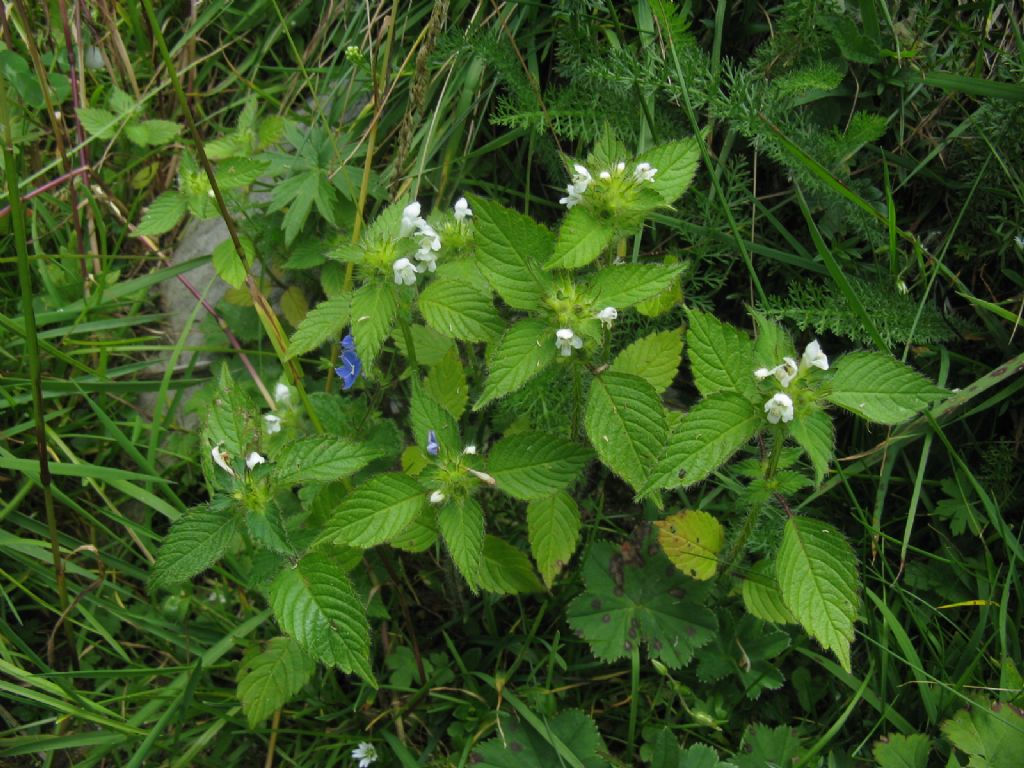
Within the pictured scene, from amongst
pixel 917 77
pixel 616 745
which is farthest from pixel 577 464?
pixel 917 77

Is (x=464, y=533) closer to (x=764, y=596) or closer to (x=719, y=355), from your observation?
(x=719, y=355)

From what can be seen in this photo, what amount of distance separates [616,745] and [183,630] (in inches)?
46.9

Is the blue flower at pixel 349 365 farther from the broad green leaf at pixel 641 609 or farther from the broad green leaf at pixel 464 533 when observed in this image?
the broad green leaf at pixel 641 609

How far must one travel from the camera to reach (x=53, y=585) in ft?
7.03

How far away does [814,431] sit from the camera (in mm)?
1438

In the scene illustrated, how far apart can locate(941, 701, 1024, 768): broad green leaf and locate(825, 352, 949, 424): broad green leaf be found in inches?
30.8

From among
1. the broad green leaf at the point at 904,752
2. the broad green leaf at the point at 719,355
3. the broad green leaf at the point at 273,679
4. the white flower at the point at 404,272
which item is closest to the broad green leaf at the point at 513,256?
the white flower at the point at 404,272

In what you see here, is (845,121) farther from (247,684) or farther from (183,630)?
(183,630)

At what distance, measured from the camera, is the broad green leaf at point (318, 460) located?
1542 millimetres

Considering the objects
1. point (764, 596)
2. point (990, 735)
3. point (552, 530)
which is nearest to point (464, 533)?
Answer: point (552, 530)

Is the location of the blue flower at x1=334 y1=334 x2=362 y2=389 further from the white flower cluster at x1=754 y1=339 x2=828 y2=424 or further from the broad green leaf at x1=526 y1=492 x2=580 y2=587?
the white flower cluster at x1=754 y1=339 x2=828 y2=424

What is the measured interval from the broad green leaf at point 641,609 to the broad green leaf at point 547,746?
17 centimetres

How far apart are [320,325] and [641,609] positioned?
41.4 inches

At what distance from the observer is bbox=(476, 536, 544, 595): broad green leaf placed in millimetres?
1869
